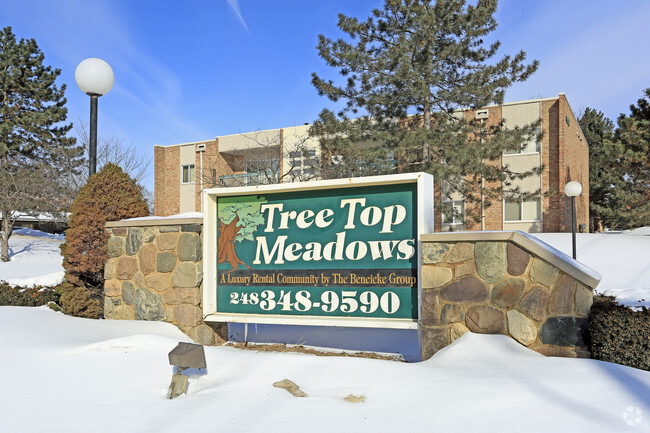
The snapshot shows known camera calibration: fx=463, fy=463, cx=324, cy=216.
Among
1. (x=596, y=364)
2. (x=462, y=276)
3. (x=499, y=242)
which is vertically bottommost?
(x=596, y=364)

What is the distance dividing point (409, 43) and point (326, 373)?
15.8m

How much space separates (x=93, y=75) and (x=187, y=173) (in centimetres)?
3007

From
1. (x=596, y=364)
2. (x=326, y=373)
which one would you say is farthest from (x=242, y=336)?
(x=596, y=364)

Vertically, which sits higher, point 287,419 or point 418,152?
point 418,152

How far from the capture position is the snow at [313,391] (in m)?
3.36

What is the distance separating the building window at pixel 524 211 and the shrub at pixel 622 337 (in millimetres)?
21914

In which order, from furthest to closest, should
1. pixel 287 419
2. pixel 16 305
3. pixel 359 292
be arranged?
pixel 16 305 → pixel 359 292 → pixel 287 419

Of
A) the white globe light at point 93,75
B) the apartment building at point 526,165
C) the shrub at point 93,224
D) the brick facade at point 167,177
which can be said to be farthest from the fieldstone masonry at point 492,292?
the brick facade at point 167,177

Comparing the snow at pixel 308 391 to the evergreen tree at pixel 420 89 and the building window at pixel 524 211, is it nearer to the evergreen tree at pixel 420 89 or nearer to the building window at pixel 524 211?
the evergreen tree at pixel 420 89

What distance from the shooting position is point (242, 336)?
303 inches

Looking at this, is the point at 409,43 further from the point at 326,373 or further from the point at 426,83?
the point at 326,373

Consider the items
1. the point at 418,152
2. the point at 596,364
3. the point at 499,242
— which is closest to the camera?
the point at 596,364

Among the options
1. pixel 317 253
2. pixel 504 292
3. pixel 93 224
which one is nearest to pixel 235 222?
pixel 317 253

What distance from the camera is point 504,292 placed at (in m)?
5.18
